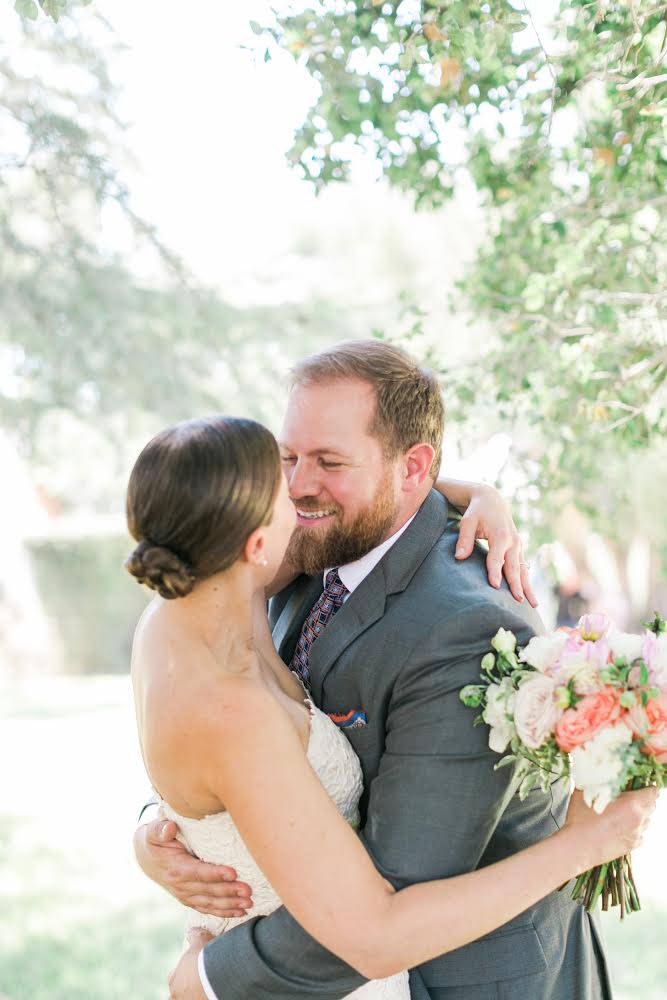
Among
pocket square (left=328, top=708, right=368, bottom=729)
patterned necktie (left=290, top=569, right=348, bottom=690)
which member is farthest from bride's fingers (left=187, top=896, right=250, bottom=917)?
patterned necktie (left=290, top=569, right=348, bottom=690)

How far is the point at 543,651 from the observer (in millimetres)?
2199

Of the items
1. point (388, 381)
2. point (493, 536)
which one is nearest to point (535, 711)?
point (493, 536)

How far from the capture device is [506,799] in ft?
7.59

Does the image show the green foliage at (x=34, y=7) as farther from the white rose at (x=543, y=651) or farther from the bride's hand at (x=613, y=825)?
the bride's hand at (x=613, y=825)

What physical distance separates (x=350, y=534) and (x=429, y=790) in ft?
2.31

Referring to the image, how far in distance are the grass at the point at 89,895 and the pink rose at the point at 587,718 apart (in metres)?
4.60

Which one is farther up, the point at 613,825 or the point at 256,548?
the point at 256,548

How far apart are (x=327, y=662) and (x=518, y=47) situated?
2.15 metres

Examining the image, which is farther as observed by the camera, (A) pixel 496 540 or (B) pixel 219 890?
(A) pixel 496 540

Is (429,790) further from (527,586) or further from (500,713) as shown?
(527,586)

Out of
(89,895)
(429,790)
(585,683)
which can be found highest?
(585,683)

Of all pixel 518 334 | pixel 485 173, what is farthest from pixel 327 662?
pixel 485 173

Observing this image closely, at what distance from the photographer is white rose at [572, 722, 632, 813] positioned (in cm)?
204

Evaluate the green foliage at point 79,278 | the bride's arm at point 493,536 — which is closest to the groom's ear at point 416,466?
the bride's arm at point 493,536
